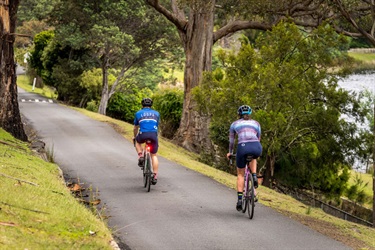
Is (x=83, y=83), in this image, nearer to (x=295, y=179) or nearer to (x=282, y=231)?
(x=295, y=179)

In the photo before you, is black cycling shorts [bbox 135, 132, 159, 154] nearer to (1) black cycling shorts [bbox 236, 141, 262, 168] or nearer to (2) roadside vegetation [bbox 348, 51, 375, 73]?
(1) black cycling shorts [bbox 236, 141, 262, 168]

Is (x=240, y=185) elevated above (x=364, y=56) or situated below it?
below

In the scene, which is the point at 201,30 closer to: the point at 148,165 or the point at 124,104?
the point at 148,165

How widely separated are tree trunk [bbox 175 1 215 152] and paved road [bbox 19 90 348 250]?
9.01 meters

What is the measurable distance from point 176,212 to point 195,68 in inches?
718

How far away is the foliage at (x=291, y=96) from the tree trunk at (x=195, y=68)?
4382mm

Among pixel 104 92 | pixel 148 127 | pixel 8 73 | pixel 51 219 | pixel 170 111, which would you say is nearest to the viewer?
pixel 51 219

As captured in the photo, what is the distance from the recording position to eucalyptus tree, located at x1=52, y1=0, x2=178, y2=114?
4045 cm

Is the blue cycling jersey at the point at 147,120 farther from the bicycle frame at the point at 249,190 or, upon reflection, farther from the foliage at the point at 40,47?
the foliage at the point at 40,47

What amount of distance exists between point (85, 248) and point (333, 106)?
1771cm

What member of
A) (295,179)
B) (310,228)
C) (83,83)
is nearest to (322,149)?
(295,179)

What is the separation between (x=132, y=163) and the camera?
61.5ft

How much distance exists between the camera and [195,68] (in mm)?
29375

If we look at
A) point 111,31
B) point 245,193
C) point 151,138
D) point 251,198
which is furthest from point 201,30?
point 251,198
